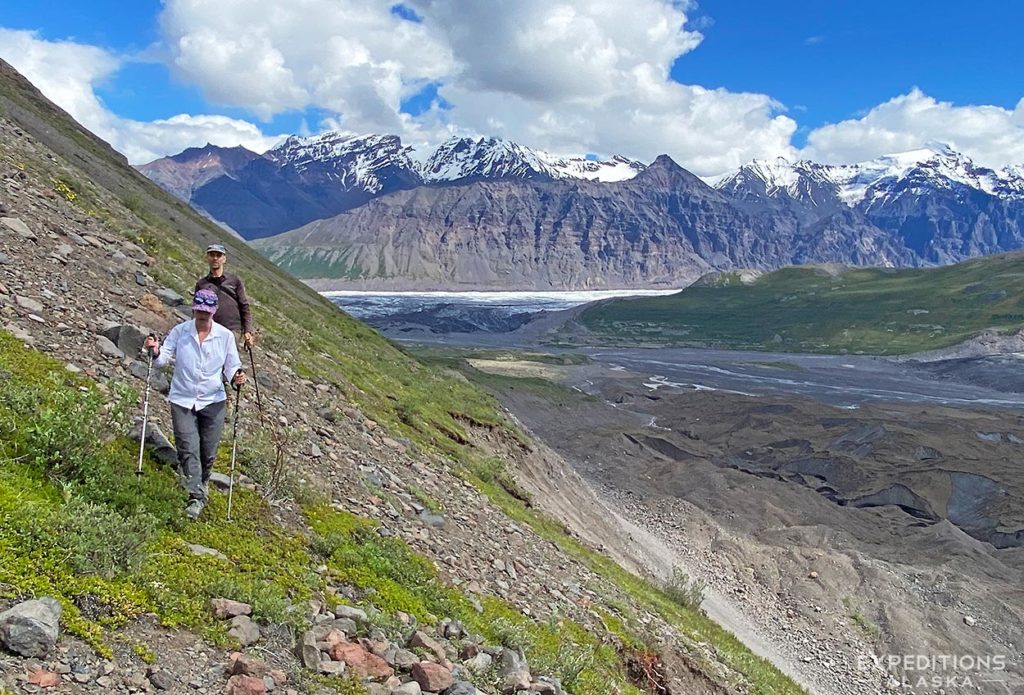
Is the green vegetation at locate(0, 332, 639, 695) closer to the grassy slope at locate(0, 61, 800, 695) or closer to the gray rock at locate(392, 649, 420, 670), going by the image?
the grassy slope at locate(0, 61, 800, 695)

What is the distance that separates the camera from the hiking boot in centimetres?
820

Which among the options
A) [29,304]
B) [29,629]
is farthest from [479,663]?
[29,304]

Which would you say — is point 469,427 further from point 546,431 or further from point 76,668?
point 546,431

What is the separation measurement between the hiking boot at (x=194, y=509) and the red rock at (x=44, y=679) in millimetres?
3031

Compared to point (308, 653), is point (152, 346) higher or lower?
higher

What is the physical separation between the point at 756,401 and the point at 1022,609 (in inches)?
2417

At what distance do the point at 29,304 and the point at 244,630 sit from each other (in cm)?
769

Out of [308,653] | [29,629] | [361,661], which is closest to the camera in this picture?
[29,629]

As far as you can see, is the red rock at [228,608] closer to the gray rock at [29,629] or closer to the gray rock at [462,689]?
the gray rock at [29,629]

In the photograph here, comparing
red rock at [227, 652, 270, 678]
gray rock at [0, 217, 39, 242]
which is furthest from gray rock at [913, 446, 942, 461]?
red rock at [227, 652, 270, 678]

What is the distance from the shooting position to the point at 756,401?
3607 inches

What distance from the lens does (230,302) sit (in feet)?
35.5

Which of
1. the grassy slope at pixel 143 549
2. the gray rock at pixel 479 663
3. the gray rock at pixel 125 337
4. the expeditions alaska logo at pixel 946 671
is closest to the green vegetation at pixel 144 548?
the grassy slope at pixel 143 549

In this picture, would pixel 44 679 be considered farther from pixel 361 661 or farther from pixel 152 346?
pixel 152 346
